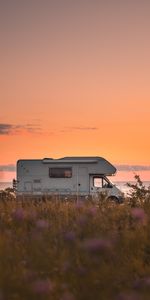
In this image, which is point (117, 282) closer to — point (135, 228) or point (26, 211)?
point (135, 228)

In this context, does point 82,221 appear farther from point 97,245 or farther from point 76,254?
point 97,245

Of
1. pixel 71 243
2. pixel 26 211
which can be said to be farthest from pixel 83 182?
pixel 71 243

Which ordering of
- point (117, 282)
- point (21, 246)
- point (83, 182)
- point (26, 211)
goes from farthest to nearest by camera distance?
point (83, 182), point (26, 211), point (21, 246), point (117, 282)

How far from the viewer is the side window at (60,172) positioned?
41.6 meters

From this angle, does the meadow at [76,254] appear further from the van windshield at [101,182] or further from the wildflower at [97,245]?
the van windshield at [101,182]

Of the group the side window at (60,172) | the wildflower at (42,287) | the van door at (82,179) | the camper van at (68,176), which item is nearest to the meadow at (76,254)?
the wildflower at (42,287)

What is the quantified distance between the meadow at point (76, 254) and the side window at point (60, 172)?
28.3 meters

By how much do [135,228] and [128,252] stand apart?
1.24 m

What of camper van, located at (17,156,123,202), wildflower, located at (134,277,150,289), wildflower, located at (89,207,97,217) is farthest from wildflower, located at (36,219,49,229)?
camper van, located at (17,156,123,202)

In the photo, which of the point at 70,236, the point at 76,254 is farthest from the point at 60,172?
the point at 76,254

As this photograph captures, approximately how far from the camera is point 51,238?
1070 centimetres

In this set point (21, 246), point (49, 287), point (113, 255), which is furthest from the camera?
point (21, 246)

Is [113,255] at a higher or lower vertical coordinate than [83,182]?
Result: lower

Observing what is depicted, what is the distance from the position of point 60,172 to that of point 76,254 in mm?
32126
